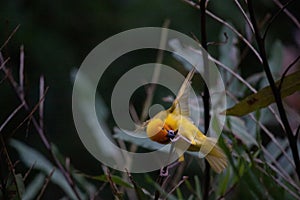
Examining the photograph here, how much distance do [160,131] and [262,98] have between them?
A: 9 centimetres

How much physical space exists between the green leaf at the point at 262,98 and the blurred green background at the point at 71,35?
1.13 meters

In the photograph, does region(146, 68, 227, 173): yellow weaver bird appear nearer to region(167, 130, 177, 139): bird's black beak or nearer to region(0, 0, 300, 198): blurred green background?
region(167, 130, 177, 139): bird's black beak

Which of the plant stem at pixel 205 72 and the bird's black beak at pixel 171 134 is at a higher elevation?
the plant stem at pixel 205 72

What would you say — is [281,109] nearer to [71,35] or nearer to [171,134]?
[171,134]

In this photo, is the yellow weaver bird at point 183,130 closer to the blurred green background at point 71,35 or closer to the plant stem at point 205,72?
the plant stem at point 205,72

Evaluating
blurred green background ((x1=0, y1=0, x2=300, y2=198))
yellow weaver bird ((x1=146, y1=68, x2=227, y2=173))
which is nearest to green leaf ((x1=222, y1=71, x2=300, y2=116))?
yellow weaver bird ((x1=146, y1=68, x2=227, y2=173))

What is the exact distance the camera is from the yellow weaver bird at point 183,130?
0.37 m

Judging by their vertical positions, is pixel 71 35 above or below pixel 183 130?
above

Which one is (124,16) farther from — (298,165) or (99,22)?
(298,165)

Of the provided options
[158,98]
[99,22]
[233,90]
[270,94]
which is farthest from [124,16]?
[270,94]

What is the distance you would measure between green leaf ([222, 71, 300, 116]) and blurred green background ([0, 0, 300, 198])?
3.72 feet

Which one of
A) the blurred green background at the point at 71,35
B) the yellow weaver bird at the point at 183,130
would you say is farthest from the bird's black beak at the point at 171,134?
the blurred green background at the point at 71,35

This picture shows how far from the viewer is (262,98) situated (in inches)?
16.5

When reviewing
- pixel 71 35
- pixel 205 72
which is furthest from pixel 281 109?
pixel 71 35
